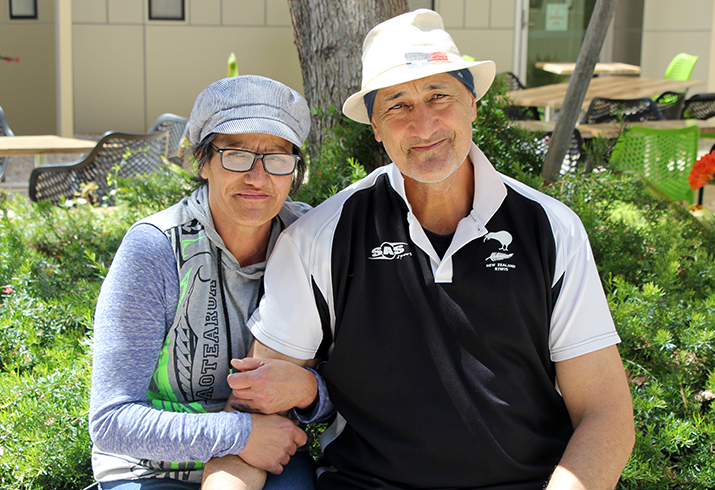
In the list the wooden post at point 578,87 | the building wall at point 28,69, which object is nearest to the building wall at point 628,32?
the wooden post at point 578,87

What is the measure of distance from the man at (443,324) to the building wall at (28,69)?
11664 mm

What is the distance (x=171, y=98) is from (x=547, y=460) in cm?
1058

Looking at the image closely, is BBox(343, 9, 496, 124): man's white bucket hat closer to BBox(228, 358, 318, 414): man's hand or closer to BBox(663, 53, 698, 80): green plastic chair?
BBox(228, 358, 318, 414): man's hand

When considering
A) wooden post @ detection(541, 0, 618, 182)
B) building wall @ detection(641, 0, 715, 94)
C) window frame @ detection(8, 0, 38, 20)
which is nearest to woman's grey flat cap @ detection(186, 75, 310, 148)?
wooden post @ detection(541, 0, 618, 182)

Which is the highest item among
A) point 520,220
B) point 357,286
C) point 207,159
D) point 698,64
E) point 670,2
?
point 670,2

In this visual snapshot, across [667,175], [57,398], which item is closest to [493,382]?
[57,398]

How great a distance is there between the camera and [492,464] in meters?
1.85

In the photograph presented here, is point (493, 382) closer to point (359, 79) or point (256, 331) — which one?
point (256, 331)

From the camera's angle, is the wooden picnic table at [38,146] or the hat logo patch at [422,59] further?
the wooden picnic table at [38,146]

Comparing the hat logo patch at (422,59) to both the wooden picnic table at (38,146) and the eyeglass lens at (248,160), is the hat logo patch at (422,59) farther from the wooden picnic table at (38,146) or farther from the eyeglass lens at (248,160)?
the wooden picnic table at (38,146)

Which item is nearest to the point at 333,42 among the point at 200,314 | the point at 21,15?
the point at 200,314

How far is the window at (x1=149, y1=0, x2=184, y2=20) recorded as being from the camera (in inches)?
432

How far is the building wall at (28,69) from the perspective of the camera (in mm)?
11688

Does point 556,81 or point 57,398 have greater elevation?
point 556,81
